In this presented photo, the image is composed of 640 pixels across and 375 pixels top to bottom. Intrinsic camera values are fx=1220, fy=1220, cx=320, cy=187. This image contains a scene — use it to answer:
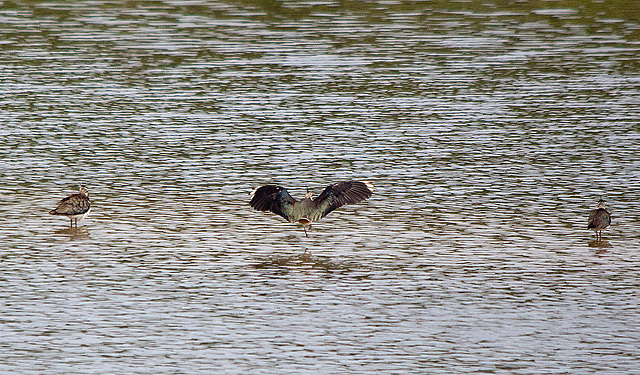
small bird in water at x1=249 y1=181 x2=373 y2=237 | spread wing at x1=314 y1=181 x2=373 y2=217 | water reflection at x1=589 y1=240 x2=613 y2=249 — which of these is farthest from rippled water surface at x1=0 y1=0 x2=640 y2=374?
spread wing at x1=314 y1=181 x2=373 y2=217

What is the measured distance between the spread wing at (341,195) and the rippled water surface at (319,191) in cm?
55

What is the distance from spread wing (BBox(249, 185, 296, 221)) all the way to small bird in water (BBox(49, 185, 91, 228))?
2789 millimetres

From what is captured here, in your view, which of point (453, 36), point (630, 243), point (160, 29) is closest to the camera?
point (630, 243)

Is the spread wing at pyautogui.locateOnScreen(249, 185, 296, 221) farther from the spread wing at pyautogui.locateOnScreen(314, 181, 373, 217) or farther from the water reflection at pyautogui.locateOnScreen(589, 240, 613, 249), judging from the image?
the water reflection at pyautogui.locateOnScreen(589, 240, 613, 249)

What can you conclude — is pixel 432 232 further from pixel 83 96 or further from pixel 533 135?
pixel 83 96

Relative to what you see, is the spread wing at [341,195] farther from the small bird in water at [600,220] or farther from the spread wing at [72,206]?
the spread wing at [72,206]

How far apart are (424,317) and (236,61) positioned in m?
22.4

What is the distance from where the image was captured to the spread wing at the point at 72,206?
1984cm

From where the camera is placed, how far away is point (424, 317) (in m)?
15.4

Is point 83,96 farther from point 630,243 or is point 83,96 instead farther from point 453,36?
point 630,243

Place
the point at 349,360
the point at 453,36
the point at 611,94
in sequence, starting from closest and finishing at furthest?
the point at 349,360
the point at 611,94
the point at 453,36

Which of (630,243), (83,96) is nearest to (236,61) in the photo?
(83,96)

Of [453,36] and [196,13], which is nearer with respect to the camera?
[453,36]

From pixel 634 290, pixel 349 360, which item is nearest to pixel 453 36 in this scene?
pixel 634 290
